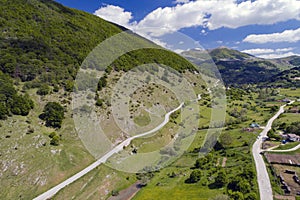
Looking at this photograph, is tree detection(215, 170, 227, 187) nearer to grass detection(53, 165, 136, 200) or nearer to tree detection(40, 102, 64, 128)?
grass detection(53, 165, 136, 200)

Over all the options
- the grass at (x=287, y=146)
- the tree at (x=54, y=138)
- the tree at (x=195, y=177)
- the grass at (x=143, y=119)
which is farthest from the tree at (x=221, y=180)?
the tree at (x=54, y=138)

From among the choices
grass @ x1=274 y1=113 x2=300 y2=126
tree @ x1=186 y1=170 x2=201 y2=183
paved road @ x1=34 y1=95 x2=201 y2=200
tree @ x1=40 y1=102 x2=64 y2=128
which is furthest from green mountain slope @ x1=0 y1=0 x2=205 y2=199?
grass @ x1=274 y1=113 x2=300 y2=126

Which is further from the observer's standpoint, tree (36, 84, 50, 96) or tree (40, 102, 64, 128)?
tree (36, 84, 50, 96)

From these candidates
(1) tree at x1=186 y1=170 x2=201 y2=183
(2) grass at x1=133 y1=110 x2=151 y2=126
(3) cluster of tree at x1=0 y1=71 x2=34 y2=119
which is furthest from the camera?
(2) grass at x1=133 y1=110 x2=151 y2=126

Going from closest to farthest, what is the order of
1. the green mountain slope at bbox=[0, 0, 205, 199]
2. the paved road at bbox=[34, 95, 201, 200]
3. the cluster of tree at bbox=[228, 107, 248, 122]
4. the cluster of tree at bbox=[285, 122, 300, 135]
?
the paved road at bbox=[34, 95, 201, 200] < the green mountain slope at bbox=[0, 0, 205, 199] < the cluster of tree at bbox=[285, 122, 300, 135] < the cluster of tree at bbox=[228, 107, 248, 122]

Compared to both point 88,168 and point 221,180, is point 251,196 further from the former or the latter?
point 88,168

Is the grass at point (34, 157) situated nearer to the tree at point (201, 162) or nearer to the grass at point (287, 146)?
the tree at point (201, 162)

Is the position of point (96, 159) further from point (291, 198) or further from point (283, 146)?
point (283, 146)
